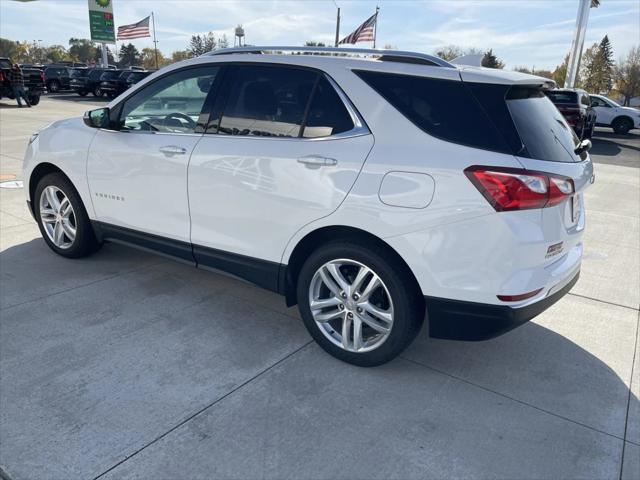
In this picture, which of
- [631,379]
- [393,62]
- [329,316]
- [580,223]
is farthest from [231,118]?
[631,379]

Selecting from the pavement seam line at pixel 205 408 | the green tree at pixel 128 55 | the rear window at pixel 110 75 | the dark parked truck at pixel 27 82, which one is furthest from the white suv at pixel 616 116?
the green tree at pixel 128 55

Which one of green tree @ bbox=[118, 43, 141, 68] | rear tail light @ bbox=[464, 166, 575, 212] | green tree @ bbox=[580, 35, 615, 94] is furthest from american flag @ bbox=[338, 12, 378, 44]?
green tree @ bbox=[118, 43, 141, 68]

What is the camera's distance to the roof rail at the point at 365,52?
2.97 metres

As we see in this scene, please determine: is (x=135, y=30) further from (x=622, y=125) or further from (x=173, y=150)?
(x=173, y=150)

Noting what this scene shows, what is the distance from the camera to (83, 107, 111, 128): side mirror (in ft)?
13.7

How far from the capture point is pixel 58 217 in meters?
4.66

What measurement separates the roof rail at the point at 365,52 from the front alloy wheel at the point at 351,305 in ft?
3.95

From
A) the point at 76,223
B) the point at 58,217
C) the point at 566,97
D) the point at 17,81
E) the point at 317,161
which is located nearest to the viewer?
the point at 317,161

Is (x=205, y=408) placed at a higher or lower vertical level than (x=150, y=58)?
lower

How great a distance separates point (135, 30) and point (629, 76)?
2150 inches

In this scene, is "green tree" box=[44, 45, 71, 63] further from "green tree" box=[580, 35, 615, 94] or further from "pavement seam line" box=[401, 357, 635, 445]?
"pavement seam line" box=[401, 357, 635, 445]

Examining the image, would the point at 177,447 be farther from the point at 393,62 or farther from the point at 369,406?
the point at 393,62

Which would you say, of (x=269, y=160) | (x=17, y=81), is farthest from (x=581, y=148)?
(x=17, y=81)

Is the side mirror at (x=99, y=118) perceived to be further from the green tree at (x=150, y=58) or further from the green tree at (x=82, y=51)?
the green tree at (x=82, y=51)
